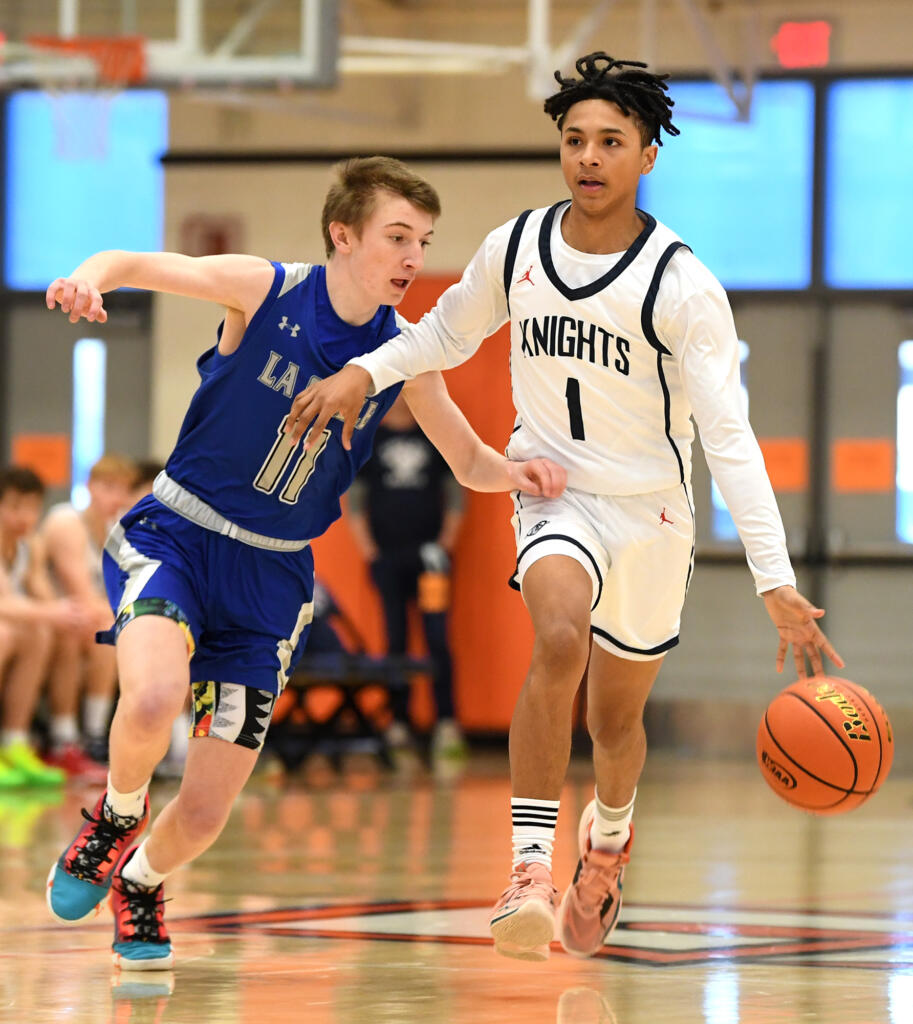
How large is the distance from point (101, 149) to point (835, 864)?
6258 mm

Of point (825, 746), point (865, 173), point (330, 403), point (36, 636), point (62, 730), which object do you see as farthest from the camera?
point (865, 173)

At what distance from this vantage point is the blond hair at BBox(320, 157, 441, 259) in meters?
4.30

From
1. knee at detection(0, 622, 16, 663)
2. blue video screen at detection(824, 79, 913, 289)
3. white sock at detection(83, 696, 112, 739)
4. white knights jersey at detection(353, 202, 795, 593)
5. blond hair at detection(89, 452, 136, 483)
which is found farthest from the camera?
blue video screen at detection(824, 79, 913, 289)

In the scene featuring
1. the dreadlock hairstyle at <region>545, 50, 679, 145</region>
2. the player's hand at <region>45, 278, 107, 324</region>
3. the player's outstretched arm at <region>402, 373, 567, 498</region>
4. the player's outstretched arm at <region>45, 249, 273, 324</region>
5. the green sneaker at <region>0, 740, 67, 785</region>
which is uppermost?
the dreadlock hairstyle at <region>545, 50, 679, 145</region>

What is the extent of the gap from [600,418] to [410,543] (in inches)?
322

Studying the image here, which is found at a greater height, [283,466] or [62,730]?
[283,466]

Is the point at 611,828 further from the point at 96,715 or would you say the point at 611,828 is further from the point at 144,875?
the point at 96,715

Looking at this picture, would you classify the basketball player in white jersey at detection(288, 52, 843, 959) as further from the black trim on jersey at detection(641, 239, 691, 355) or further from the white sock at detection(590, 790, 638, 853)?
the white sock at detection(590, 790, 638, 853)

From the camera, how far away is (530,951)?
3.67 metres

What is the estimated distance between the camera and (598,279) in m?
4.12

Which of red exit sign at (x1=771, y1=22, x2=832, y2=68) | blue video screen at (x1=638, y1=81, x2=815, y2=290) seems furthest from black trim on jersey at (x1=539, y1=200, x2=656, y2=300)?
red exit sign at (x1=771, y1=22, x2=832, y2=68)

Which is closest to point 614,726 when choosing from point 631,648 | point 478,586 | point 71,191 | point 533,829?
point 631,648

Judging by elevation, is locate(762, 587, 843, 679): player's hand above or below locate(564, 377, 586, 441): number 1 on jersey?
below

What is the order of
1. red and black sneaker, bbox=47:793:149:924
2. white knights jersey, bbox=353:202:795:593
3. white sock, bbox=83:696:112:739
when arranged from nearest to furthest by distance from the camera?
white knights jersey, bbox=353:202:795:593 → red and black sneaker, bbox=47:793:149:924 → white sock, bbox=83:696:112:739
